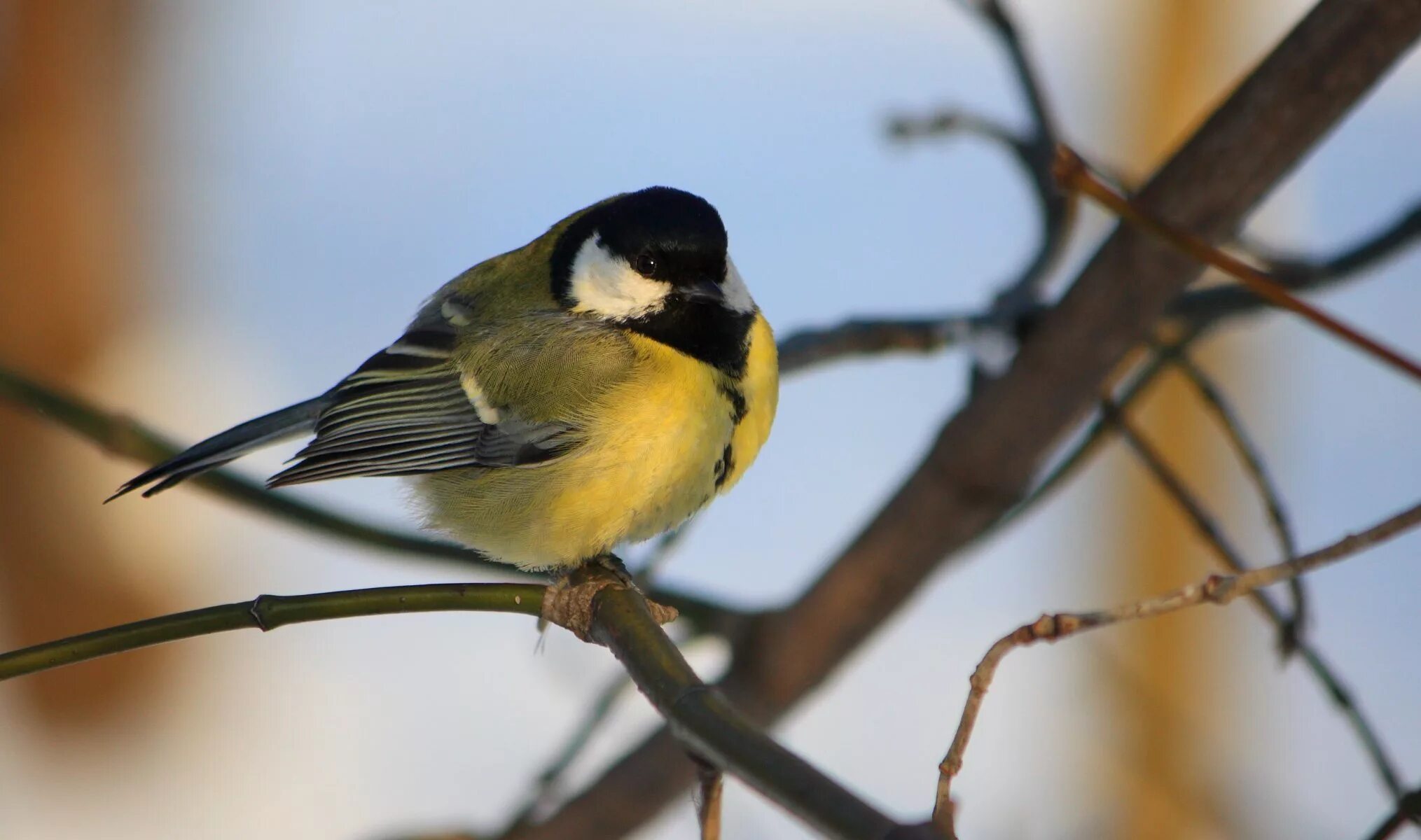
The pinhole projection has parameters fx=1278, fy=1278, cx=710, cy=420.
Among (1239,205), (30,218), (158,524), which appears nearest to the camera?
(1239,205)

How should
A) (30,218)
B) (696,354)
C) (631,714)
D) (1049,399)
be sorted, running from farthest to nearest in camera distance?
1. (30,218)
2. (631,714)
3. (696,354)
4. (1049,399)

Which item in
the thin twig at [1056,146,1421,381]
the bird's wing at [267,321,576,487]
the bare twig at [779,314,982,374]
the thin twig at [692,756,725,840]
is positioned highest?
the bare twig at [779,314,982,374]

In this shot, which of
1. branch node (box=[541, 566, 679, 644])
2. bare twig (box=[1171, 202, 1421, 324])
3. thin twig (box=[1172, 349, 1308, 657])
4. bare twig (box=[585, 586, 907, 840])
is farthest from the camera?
bare twig (box=[1171, 202, 1421, 324])

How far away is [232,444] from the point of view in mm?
1391

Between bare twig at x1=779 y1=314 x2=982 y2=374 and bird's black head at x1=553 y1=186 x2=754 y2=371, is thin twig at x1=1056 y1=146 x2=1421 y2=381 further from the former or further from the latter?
bird's black head at x1=553 y1=186 x2=754 y2=371

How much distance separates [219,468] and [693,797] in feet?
2.72

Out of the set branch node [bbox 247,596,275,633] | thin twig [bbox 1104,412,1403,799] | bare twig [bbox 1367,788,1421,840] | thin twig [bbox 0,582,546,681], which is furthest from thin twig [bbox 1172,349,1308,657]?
branch node [bbox 247,596,275,633]

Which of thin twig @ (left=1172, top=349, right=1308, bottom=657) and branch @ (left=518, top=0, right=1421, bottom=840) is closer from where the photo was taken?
branch @ (left=518, top=0, right=1421, bottom=840)

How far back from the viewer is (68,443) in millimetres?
3383

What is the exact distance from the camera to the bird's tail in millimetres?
1259

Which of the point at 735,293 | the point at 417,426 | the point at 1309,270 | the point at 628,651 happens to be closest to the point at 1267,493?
the point at 1309,270

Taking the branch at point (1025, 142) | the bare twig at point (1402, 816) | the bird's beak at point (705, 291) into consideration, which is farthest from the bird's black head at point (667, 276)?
the bare twig at point (1402, 816)

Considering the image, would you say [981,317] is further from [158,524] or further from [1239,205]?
[158,524]

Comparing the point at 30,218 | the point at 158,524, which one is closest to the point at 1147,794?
the point at 158,524
